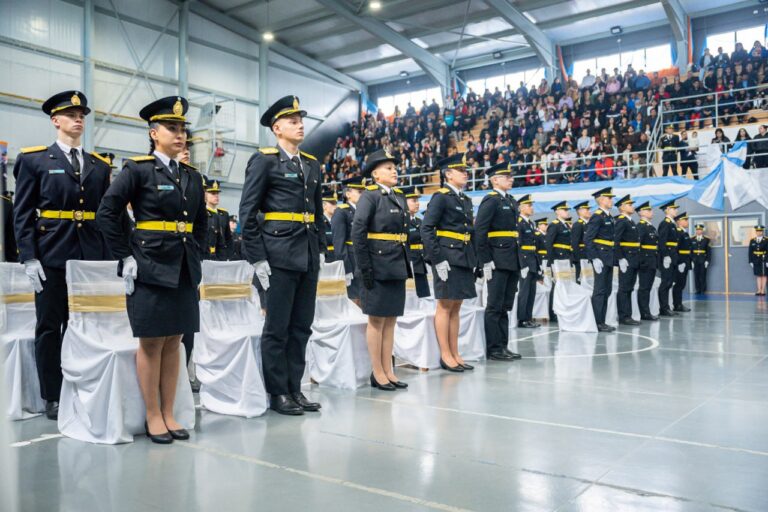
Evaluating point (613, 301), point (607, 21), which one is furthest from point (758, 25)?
point (613, 301)

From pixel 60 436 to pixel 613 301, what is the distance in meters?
7.49

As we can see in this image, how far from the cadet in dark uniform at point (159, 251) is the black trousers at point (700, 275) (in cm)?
1453

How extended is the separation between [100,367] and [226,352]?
0.85m

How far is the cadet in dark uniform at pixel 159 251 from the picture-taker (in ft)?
10.8

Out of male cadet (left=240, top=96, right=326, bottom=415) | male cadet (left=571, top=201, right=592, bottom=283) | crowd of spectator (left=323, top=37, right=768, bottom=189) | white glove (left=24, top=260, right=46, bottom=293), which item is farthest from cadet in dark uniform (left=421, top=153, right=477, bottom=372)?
crowd of spectator (left=323, top=37, right=768, bottom=189)

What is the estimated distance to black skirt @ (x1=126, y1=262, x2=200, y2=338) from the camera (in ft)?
10.8

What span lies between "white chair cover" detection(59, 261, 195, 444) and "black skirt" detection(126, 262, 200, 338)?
0.83 ft

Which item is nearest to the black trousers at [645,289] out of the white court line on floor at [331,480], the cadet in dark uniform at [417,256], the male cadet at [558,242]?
the male cadet at [558,242]

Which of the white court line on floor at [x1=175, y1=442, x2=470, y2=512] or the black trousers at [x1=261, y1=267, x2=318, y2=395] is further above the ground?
the black trousers at [x1=261, y1=267, x2=318, y2=395]

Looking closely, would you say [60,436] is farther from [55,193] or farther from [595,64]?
[595,64]

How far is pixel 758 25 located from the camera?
19.0 m

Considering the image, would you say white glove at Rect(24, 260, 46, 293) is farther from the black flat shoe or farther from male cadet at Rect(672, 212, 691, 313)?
male cadet at Rect(672, 212, 691, 313)

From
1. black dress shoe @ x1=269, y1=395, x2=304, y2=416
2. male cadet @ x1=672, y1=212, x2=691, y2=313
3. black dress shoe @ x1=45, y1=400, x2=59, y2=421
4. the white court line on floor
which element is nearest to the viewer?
the white court line on floor

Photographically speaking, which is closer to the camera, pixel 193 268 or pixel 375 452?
pixel 375 452
